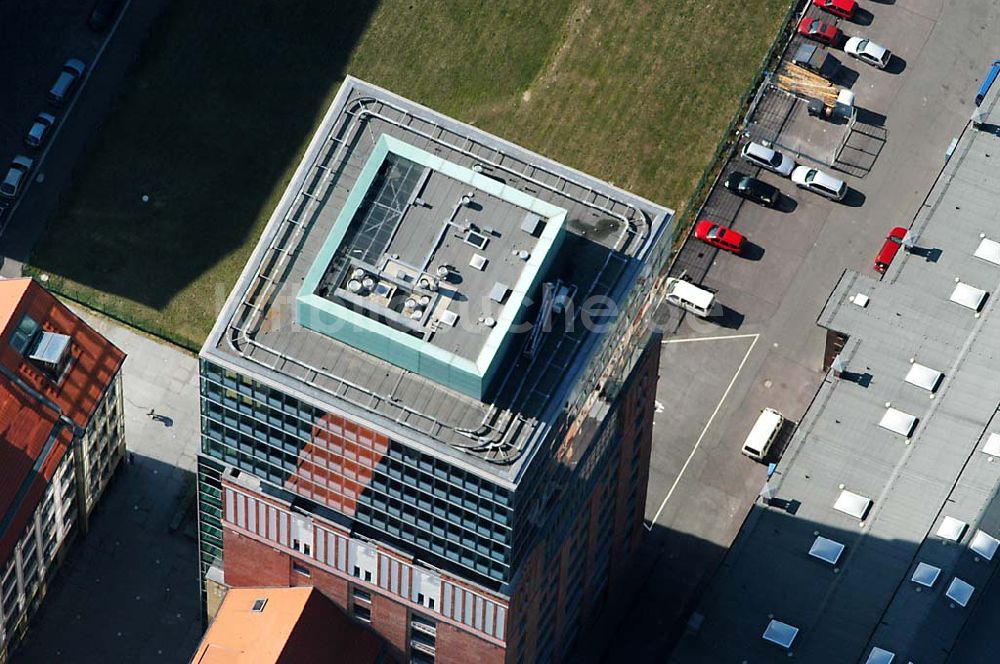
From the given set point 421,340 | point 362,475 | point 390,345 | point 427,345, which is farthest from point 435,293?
point 362,475

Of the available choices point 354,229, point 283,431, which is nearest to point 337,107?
point 354,229

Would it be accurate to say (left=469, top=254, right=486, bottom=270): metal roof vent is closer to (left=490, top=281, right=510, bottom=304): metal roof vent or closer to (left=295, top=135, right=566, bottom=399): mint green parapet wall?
(left=490, top=281, right=510, bottom=304): metal roof vent

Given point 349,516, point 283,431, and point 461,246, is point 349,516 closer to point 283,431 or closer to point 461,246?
point 283,431

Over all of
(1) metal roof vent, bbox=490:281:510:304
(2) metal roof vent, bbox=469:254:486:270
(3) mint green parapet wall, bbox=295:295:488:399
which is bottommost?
(3) mint green parapet wall, bbox=295:295:488:399

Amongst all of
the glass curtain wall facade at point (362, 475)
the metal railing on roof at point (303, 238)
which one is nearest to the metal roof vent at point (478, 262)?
the metal railing on roof at point (303, 238)

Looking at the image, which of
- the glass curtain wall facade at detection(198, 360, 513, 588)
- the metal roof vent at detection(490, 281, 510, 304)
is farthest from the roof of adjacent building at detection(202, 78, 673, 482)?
the glass curtain wall facade at detection(198, 360, 513, 588)
